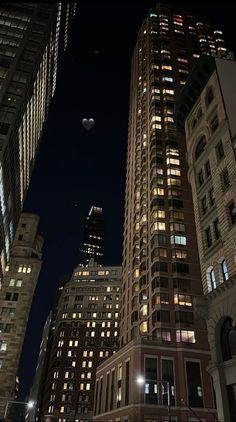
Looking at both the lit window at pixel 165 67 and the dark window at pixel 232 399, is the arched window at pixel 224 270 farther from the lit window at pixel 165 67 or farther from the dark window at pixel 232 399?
the lit window at pixel 165 67

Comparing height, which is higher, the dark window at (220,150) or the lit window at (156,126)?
the lit window at (156,126)

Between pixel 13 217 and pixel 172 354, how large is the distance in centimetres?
4268

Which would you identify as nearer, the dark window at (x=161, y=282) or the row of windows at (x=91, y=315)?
the dark window at (x=161, y=282)

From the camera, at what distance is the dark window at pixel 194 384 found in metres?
57.2

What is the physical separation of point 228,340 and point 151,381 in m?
31.8

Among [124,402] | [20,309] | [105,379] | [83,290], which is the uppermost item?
[83,290]

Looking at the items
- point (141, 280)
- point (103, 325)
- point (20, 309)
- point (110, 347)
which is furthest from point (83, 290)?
point (141, 280)

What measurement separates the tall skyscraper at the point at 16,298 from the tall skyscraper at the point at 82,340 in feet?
140

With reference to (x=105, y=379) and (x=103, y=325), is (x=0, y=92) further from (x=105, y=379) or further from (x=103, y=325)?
(x=103, y=325)

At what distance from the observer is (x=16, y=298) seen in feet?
299

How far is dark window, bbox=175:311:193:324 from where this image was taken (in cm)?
6612

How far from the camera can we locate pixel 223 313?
101 ft

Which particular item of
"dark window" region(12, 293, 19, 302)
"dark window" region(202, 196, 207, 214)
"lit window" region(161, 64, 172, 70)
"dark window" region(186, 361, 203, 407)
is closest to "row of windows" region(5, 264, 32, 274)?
"dark window" region(12, 293, 19, 302)

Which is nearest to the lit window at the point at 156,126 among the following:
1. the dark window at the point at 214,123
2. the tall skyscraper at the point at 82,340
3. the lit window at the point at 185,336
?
the lit window at the point at 185,336
